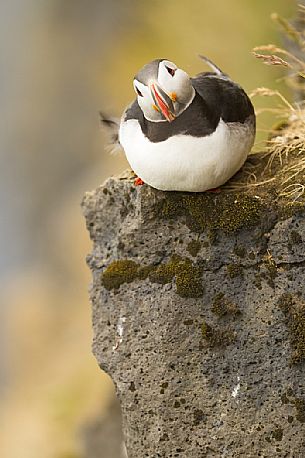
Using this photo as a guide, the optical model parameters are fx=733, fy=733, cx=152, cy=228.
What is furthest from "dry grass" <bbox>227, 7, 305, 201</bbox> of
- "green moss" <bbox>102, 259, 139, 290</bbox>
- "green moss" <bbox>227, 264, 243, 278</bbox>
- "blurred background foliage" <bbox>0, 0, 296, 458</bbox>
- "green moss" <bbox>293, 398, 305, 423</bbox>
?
"blurred background foliage" <bbox>0, 0, 296, 458</bbox>

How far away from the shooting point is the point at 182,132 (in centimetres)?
Answer: 126

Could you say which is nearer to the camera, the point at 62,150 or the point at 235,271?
the point at 235,271

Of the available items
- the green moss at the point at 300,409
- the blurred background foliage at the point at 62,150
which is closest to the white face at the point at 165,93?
the green moss at the point at 300,409

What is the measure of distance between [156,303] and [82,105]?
13.1ft

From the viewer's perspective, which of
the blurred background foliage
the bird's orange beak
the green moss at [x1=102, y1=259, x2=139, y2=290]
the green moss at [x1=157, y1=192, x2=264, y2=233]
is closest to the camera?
the bird's orange beak

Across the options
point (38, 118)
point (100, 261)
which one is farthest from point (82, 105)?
point (100, 261)

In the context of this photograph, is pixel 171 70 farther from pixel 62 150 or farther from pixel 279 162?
pixel 62 150

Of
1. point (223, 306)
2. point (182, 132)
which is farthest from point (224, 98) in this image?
point (223, 306)

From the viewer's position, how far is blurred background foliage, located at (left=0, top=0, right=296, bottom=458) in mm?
2787

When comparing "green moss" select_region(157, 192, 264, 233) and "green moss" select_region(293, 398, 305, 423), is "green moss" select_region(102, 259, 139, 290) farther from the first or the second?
"green moss" select_region(293, 398, 305, 423)

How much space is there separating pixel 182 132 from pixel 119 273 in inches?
13.1

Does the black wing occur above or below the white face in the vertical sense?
below

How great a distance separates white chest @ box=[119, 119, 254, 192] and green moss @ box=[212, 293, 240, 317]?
203 mm

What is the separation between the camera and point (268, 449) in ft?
4.36
